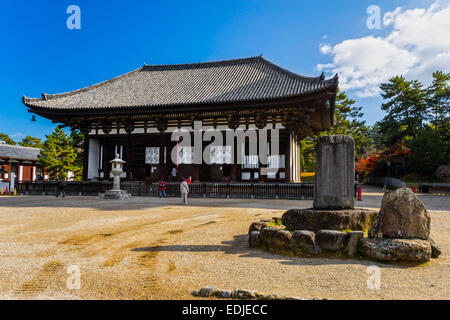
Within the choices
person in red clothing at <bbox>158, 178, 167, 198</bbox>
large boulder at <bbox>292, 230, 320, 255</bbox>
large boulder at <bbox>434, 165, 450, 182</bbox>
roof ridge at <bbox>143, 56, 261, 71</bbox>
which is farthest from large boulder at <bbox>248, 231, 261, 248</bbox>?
large boulder at <bbox>434, 165, 450, 182</bbox>

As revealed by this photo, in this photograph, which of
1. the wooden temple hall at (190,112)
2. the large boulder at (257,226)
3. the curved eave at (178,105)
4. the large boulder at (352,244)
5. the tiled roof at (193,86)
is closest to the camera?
the large boulder at (352,244)

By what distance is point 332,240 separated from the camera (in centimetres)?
409

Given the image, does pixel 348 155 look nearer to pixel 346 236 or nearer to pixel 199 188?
pixel 346 236

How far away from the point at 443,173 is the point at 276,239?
33.4 m

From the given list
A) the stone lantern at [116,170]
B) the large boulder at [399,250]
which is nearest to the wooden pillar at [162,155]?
the stone lantern at [116,170]

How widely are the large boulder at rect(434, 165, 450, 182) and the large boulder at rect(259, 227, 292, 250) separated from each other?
107 ft

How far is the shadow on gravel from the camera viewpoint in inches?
149

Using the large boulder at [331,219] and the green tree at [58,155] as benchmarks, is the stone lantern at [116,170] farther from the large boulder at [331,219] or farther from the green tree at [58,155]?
the green tree at [58,155]

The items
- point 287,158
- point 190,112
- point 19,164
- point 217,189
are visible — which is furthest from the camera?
point 19,164

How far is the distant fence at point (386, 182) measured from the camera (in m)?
26.8

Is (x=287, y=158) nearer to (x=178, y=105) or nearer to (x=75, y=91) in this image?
(x=178, y=105)

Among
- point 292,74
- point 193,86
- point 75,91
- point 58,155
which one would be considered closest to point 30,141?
point 58,155

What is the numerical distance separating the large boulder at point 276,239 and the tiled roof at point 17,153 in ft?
130
